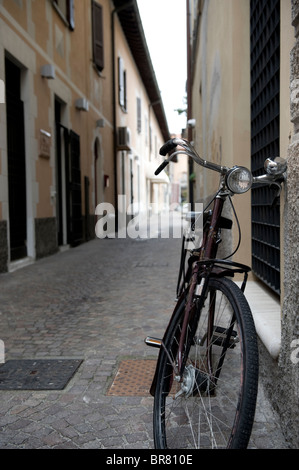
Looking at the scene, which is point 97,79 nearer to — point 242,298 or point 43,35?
point 43,35

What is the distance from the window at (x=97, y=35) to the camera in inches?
516

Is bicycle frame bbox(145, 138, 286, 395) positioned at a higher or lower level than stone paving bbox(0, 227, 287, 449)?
higher

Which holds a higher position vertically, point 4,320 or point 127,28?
point 127,28

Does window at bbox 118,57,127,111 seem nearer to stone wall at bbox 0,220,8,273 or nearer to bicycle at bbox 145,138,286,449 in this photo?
stone wall at bbox 0,220,8,273

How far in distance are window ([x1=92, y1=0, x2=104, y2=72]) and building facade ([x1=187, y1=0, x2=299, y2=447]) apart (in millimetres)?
8362

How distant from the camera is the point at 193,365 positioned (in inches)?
81.9

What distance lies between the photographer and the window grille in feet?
9.70

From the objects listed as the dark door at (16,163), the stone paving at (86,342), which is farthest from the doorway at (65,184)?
the stone paving at (86,342)

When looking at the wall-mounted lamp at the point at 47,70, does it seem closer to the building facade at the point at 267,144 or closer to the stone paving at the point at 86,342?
the stone paving at the point at 86,342

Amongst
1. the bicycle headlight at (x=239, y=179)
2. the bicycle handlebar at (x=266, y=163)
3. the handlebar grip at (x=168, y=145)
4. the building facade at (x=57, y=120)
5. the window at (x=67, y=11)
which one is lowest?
the bicycle headlight at (x=239, y=179)

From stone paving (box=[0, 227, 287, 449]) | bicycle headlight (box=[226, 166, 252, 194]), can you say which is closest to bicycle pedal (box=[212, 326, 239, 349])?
stone paving (box=[0, 227, 287, 449])

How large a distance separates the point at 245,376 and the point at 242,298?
0.93 ft

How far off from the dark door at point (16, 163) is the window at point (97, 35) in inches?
234
